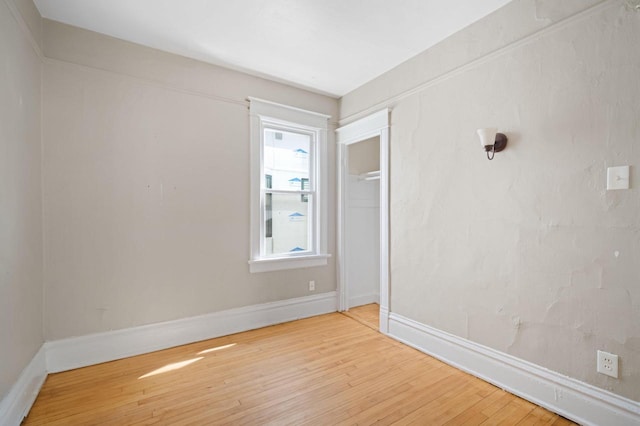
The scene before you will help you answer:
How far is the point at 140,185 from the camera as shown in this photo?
8.75 feet

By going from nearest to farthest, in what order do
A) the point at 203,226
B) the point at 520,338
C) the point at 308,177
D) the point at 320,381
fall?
the point at 520,338
the point at 320,381
the point at 203,226
the point at 308,177

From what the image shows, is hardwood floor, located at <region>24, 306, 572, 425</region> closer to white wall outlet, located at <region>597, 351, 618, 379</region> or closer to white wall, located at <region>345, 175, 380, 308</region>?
white wall outlet, located at <region>597, 351, 618, 379</region>

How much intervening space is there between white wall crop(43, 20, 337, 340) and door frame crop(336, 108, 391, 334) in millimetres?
1025

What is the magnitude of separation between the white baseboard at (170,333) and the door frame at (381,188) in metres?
0.50

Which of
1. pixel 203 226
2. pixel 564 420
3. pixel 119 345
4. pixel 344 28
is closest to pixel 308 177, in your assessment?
pixel 203 226

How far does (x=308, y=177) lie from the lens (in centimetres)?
375

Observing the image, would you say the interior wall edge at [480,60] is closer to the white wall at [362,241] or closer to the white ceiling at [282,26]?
the white ceiling at [282,26]

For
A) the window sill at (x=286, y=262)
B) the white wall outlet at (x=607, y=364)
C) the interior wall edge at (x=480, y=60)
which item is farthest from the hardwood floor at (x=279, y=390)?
the interior wall edge at (x=480, y=60)

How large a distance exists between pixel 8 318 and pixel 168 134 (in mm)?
1774

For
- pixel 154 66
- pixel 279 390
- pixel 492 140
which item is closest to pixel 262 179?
pixel 154 66

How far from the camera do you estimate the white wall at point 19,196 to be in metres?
1.70

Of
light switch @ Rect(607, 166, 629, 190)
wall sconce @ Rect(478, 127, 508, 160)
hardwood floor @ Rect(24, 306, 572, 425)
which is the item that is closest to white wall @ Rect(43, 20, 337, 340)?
hardwood floor @ Rect(24, 306, 572, 425)

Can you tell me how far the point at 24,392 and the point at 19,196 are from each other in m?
1.24

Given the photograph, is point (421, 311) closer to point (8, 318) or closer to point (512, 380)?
point (512, 380)
